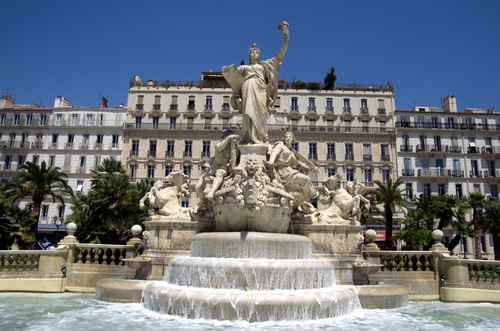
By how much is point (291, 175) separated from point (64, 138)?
167ft

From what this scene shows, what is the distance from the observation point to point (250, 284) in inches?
368

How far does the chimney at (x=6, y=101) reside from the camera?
59312mm

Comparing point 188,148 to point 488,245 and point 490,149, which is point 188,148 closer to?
point 488,245

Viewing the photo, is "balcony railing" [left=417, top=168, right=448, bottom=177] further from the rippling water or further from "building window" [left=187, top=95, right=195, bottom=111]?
the rippling water

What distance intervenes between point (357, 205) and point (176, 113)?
4544 centimetres

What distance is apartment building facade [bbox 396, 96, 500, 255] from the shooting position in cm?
5231

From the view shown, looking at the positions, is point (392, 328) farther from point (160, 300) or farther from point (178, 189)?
point (178, 189)

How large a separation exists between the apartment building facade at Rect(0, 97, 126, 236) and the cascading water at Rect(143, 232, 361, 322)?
4751cm

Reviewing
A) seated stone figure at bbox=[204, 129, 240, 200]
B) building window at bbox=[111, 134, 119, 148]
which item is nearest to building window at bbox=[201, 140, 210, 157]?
building window at bbox=[111, 134, 119, 148]

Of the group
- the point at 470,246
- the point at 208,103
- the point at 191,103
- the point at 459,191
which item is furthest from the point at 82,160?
the point at 470,246

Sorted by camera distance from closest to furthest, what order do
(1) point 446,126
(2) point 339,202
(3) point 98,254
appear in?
(2) point 339,202
(3) point 98,254
(1) point 446,126

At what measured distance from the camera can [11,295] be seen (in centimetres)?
1249

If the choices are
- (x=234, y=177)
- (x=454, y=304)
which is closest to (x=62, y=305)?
(x=234, y=177)

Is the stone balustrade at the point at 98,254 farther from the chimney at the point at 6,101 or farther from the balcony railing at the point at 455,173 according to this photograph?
the chimney at the point at 6,101
